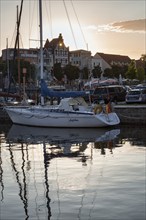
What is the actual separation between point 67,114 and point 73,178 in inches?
762

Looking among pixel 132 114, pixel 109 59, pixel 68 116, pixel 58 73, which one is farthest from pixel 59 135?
pixel 109 59

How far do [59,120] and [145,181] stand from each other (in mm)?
21077

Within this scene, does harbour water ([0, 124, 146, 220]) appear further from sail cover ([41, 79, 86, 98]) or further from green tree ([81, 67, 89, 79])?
green tree ([81, 67, 89, 79])

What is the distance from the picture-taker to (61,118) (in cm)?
3562

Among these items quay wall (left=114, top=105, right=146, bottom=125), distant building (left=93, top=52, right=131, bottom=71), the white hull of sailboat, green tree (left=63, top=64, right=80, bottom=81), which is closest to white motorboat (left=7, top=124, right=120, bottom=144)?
the white hull of sailboat

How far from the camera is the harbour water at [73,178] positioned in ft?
39.0

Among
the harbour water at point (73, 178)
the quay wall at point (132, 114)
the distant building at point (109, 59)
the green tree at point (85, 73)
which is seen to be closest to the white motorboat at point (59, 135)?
the harbour water at point (73, 178)

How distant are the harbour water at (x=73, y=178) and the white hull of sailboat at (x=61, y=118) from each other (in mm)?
5397

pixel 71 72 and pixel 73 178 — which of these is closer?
pixel 73 178

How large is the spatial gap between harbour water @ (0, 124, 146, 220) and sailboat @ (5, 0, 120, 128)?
5.48 meters

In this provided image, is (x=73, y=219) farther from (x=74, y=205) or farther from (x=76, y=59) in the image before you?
(x=76, y=59)

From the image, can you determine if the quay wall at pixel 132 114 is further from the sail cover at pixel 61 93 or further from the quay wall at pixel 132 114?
the sail cover at pixel 61 93

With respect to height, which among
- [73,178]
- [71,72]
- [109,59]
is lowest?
[73,178]

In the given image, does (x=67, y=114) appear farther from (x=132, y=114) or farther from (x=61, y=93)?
(x=132, y=114)
